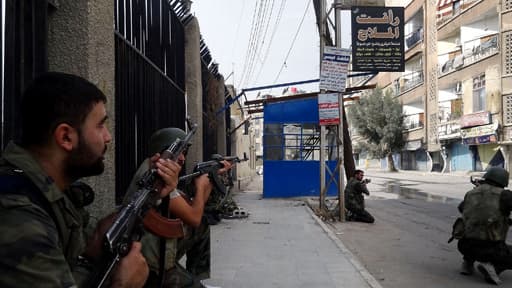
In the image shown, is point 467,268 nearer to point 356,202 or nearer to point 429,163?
point 356,202

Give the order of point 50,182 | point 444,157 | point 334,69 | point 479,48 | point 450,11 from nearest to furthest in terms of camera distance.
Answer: point 50,182 → point 334,69 → point 479,48 → point 450,11 → point 444,157

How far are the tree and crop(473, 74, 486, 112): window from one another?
463 inches

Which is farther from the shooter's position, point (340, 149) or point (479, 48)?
point (479, 48)

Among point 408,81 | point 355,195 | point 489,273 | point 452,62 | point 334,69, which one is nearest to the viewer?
point 489,273

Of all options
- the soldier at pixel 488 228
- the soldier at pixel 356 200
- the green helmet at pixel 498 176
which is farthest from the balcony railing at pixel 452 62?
the soldier at pixel 488 228

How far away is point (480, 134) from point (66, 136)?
107 ft

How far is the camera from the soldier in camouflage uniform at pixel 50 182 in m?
1.08

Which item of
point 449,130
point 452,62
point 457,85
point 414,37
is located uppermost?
point 414,37

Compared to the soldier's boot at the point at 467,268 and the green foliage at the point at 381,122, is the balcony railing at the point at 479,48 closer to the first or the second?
the green foliage at the point at 381,122

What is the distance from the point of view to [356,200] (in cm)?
1078

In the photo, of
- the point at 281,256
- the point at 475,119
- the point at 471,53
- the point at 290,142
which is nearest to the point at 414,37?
the point at 471,53

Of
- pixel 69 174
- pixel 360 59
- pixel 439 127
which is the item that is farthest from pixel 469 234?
pixel 439 127

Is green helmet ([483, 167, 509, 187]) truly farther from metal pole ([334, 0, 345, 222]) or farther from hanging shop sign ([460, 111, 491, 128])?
hanging shop sign ([460, 111, 491, 128])

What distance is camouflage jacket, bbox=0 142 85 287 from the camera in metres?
1.07
